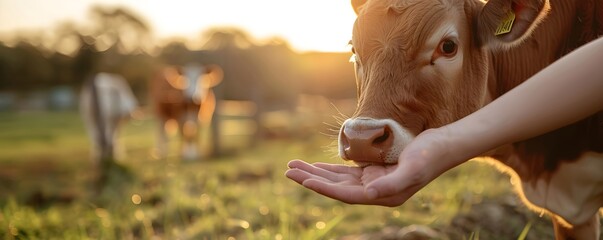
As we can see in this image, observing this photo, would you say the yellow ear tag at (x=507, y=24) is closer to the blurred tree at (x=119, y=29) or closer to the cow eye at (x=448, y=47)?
the cow eye at (x=448, y=47)

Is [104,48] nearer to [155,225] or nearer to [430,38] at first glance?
[155,225]

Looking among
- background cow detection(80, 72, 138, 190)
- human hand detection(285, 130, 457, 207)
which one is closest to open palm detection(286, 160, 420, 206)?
human hand detection(285, 130, 457, 207)

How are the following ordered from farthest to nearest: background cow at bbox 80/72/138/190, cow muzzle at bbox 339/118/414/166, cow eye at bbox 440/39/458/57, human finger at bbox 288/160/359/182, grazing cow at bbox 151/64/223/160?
grazing cow at bbox 151/64/223/160 → background cow at bbox 80/72/138/190 → cow eye at bbox 440/39/458/57 → cow muzzle at bbox 339/118/414/166 → human finger at bbox 288/160/359/182

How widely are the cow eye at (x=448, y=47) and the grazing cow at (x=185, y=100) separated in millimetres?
10047

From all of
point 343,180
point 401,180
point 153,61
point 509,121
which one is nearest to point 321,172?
point 343,180

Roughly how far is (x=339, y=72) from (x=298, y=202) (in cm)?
1359

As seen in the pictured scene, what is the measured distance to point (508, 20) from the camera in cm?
200

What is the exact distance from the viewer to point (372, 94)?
74.8 inches

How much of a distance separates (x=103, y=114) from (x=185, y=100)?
4746mm

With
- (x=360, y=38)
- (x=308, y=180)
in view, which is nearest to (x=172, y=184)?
(x=360, y=38)

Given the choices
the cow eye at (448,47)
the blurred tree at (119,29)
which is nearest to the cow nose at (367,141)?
the cow eye at (448,47)

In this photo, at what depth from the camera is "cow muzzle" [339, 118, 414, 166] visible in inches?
66.4

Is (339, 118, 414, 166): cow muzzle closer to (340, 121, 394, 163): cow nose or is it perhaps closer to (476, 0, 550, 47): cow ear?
(340, 121, 394, 163): cow nose

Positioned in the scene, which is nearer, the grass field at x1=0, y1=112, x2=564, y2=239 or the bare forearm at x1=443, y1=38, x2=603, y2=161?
the bare forearm at x1=443, y1=38, x2=603, y2=161
